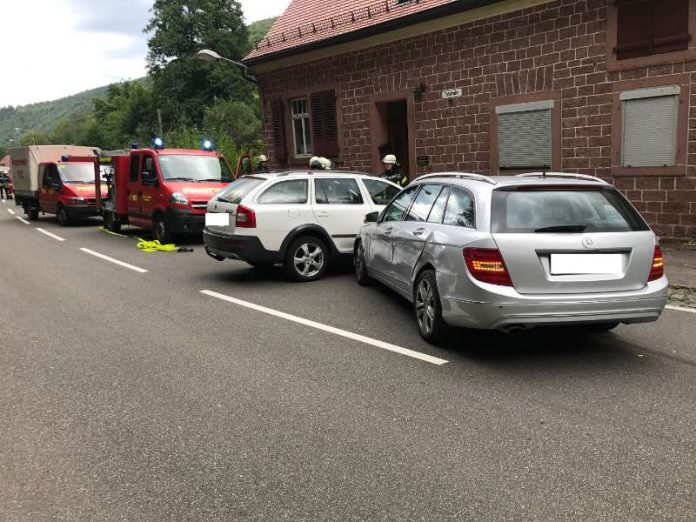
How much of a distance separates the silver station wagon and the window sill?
21.2ft

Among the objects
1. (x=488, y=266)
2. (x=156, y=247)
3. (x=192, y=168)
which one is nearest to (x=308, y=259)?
(x=488, y=266)

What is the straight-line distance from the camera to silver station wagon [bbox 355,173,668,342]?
4.62m

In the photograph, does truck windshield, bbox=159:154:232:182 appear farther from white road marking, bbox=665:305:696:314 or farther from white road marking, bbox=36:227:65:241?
white road marking, bbox=665:305:696:314

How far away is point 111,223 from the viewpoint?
16.5 metres

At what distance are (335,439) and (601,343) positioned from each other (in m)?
2.95

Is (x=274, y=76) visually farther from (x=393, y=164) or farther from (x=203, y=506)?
(x=203, y=506)

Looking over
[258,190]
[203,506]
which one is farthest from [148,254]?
[203,506]

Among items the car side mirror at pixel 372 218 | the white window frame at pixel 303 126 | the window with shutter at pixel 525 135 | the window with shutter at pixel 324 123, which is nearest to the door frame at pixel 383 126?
the window with shutter at pixel 324 123

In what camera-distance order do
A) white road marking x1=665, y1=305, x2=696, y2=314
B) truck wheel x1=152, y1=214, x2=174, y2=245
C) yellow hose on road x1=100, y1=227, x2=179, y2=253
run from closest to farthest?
white road marking x1=665, y1=305, x2=696, y2=314 < yellow hose on road x1=100, y1=227, x2=179, y2=253 < truck wheel x1=152, y1=214, x2=174, y2=245

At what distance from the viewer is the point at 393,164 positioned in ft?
39.4

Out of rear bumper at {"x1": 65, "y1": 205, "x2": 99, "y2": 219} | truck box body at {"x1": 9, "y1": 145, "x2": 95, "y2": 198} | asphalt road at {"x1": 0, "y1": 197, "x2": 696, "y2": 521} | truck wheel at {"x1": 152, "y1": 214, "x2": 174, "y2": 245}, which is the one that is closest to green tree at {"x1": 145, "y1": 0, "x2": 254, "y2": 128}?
truck box body at {"x1": 9, "y1": 145, "x2": 95, "y2": 198}

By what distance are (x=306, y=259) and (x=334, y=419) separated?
15.9 ft

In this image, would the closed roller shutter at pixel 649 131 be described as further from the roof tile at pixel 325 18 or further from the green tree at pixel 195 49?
the green tree at pixel 195 49

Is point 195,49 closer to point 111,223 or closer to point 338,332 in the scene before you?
point 111,223
